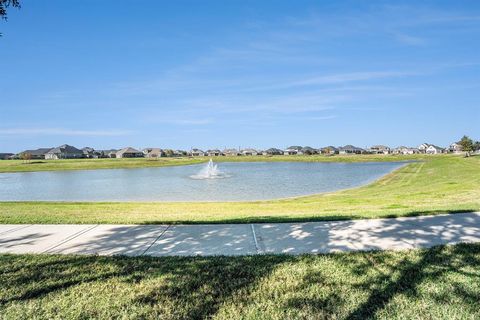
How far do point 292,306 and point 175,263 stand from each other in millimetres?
2169

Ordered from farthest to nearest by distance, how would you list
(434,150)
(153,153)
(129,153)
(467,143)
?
(153,153) → (434,150) → (129,153) → (467,143)

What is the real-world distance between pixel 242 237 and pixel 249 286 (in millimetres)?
2402

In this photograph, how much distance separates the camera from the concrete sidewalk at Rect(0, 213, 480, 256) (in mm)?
6246

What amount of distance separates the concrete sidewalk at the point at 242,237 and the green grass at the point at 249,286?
1.57 feet

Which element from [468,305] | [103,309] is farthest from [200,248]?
[468,305]

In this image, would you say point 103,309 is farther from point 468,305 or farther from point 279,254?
point 468,305

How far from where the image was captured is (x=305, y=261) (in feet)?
17.8

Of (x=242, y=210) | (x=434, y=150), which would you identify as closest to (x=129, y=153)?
(x=434, y=150)

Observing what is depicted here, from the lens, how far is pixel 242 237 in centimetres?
700

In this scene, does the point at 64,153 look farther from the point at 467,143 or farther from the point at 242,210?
the point at 242,210

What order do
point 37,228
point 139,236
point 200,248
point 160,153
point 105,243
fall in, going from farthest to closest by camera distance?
point 160,153 → point 37,228 → point 139,236 → point 105,243 → point 200,248

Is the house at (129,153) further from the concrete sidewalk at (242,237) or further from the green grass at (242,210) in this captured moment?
the concrete sidewalk at (242,237)

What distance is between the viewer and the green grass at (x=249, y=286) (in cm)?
399

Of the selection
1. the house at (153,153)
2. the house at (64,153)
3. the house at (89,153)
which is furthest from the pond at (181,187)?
the house at (153,153)
